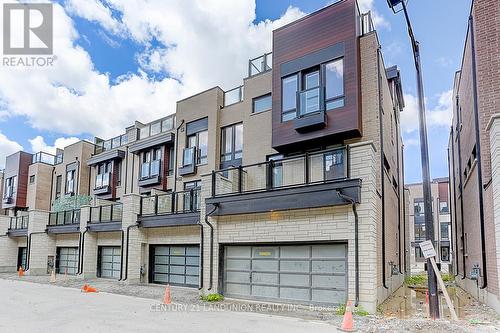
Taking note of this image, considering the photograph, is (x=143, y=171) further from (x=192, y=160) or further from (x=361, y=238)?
(x=361, y=238)

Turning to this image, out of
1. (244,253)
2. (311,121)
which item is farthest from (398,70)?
(244,253)

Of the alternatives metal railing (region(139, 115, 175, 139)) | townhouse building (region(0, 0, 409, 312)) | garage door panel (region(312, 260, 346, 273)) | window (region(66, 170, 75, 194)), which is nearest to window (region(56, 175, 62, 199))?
window (region(66, 170, 75, 194))

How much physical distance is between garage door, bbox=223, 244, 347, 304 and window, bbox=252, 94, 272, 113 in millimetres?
7331

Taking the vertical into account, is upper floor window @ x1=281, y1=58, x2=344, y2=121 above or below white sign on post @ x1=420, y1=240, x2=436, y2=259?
above

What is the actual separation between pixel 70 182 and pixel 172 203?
1629 cm

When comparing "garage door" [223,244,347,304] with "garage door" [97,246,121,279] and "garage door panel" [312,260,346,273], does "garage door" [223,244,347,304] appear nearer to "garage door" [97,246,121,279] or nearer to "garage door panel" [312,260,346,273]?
"garage door panel" [312,260,346,273]

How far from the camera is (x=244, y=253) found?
13367 mm

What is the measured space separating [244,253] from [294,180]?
330 cm

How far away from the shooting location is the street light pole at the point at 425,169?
9031 millimetres

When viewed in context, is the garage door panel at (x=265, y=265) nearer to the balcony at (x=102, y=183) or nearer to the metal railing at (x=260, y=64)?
the metal railing at (x=260, y=64)

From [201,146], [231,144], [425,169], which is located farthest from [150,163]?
[425,169]

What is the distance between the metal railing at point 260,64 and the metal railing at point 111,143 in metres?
12.1

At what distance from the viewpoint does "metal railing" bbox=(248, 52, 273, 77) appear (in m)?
18.8

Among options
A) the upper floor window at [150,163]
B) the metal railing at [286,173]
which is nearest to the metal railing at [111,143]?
the upper floor window at [150,163]
